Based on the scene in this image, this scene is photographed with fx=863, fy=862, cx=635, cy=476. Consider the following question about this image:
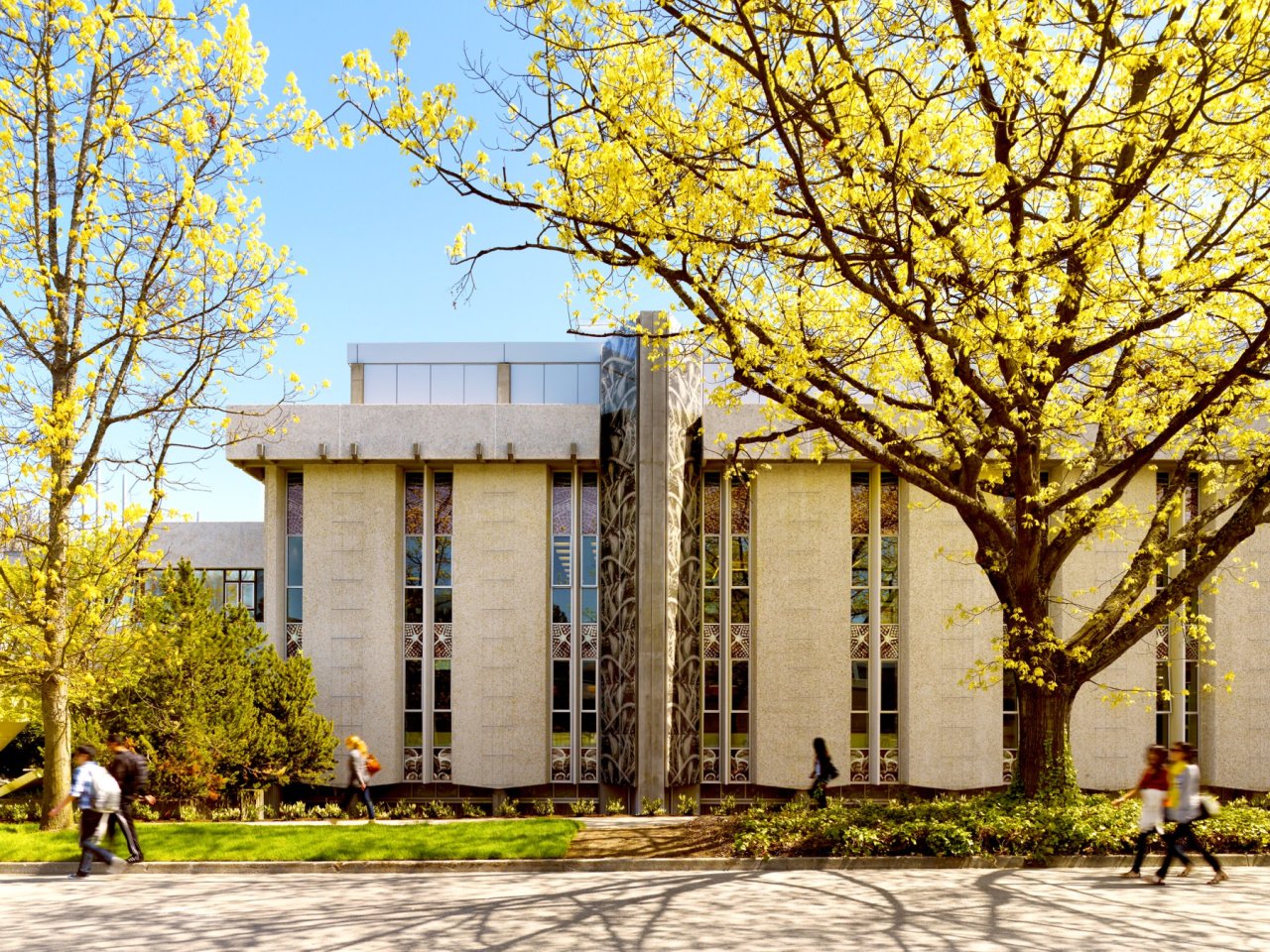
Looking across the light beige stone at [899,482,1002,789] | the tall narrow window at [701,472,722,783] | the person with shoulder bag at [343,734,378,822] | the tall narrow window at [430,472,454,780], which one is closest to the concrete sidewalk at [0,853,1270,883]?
the person with shoulder bag at [343,734,378,822]

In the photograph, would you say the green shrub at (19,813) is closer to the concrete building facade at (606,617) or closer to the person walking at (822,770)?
the concrete building facade at (606,617)

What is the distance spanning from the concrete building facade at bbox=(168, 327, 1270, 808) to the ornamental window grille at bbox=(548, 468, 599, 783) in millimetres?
49

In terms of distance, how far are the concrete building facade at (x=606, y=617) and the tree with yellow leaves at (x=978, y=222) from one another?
7024mm

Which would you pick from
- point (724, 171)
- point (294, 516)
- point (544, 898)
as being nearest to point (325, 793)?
point (294, 516)

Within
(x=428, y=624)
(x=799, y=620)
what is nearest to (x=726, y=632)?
(x=799, y=620)

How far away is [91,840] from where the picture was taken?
10.0 m

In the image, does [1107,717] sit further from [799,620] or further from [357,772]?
[357,772]

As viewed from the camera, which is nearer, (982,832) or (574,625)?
(982,832)

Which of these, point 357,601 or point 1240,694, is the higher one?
point 357,601

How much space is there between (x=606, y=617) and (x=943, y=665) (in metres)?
7.70

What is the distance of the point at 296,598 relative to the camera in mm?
20484

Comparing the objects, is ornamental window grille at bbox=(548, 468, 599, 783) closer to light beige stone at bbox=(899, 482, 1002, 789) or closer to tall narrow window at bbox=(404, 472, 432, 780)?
tall narrow window at bbox=(404, 472, 432, 780)

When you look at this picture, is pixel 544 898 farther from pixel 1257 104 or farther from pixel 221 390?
pixel 1257 104

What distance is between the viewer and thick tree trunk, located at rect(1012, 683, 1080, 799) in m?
11.7
